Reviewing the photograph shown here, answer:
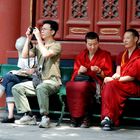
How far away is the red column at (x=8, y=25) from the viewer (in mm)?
9531

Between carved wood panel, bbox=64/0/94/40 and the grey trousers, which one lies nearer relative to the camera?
the grey trousers

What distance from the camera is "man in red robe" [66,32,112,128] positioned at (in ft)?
26.2

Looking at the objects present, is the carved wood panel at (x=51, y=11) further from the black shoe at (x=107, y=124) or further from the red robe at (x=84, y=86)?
the black shoe at (x=107, y=124)

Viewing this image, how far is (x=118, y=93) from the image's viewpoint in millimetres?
7820

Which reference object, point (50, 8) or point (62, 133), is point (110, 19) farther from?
point (62, 133)

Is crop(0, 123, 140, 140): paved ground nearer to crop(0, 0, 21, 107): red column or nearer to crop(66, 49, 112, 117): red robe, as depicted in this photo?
Answer: crop(66, 49, 112, 117): red robe

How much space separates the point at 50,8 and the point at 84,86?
205 centimetres

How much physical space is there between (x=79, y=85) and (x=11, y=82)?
3.60ft

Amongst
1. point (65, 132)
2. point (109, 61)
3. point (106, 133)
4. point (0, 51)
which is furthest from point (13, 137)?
point (0, 51)

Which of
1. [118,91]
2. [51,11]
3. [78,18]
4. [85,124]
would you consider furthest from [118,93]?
[51,11]

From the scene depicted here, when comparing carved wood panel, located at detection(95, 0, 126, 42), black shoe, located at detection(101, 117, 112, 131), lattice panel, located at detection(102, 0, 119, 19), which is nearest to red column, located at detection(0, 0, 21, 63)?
carved wood panel, located at detection(95, 0, 126, 42)

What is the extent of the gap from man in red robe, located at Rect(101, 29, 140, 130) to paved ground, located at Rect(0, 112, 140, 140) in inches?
7.9

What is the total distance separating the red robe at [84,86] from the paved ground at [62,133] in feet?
0.98

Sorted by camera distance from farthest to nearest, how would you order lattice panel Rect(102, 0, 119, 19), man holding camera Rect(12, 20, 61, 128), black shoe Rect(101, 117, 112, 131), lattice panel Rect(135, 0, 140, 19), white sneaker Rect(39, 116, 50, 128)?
lattice panel Rect(102, 0, 119, 19) → lattice panel Rect(135, 0, 140, 19) → man holding camera Rect(12, 20, 61, 128) → white sneaker Rect(39, 116, 50, 128) → black shoe Rect(101, 117, 112, 131)
